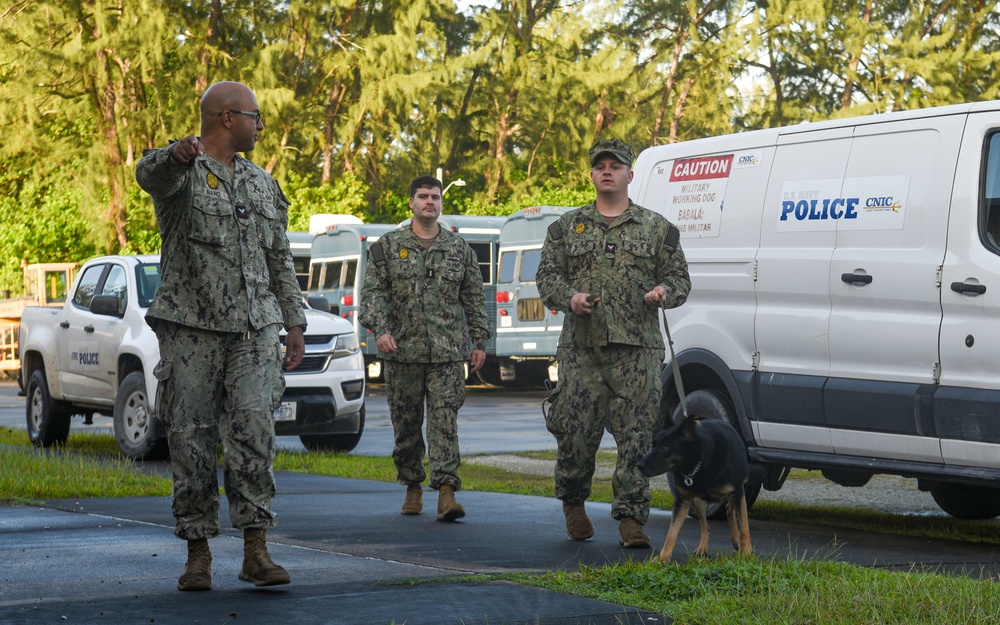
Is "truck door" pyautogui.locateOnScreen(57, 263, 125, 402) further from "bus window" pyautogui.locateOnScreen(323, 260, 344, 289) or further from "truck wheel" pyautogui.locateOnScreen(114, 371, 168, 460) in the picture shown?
"bus window" pyautogui.locateOnScreen(323, 260, 344, 289)

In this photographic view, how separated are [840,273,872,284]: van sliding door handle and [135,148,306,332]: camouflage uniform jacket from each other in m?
3.31

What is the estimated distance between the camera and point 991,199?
23.5 ft

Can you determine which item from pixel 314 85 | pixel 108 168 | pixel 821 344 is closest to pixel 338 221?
pixel 108 168

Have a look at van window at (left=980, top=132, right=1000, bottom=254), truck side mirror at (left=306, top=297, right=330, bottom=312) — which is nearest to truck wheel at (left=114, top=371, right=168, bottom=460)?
truck side mirror at (left=306, top=297, right=330, bottom=312)

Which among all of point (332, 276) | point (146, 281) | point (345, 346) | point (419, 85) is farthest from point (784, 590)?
point (419, 85)

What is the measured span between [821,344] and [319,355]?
5.95 m

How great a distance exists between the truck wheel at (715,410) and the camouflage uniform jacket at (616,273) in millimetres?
1255

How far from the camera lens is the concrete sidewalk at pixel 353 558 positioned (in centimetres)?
513

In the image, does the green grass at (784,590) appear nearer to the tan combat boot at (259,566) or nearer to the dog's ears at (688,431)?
the dog's ears at (688,431)

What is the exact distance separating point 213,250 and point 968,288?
12.2ft

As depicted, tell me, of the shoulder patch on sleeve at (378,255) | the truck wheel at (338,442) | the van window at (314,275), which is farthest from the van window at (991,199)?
the van window at (314,275)

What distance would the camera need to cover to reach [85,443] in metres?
14.4

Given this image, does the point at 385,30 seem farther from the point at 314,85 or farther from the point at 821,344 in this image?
the point at 821,344

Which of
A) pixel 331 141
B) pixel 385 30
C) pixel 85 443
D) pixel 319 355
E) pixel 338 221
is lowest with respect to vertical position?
pixel 85 443
